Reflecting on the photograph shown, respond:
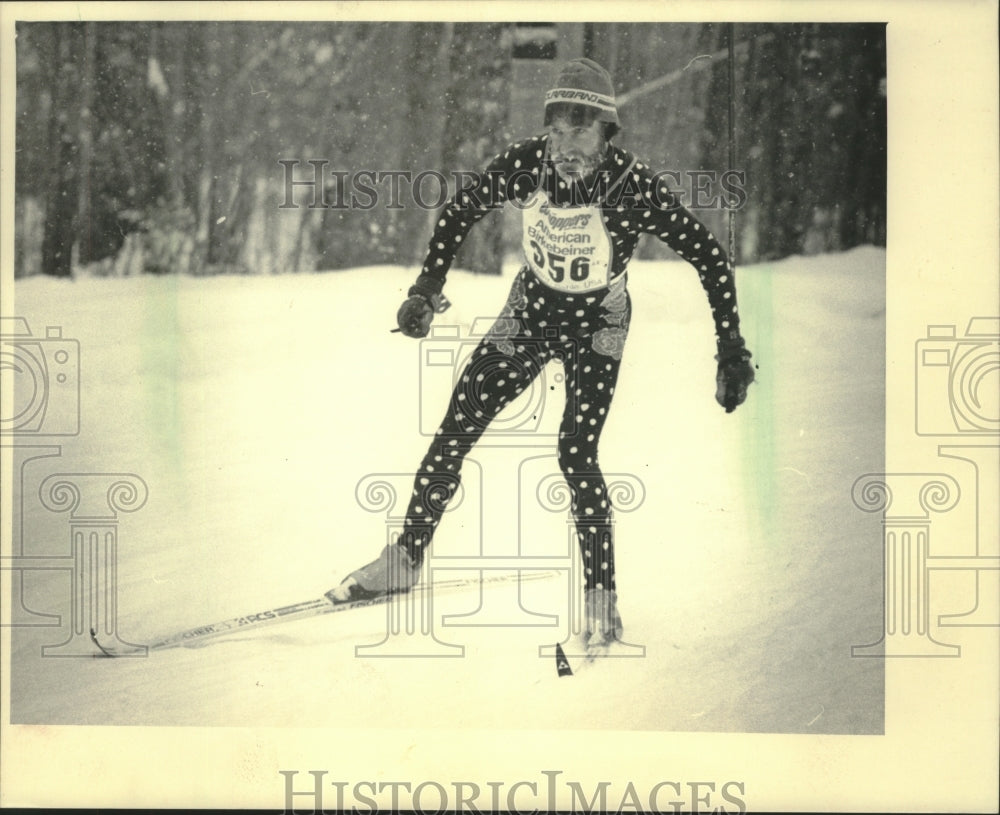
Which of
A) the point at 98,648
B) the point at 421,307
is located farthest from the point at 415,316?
the point at 98,648

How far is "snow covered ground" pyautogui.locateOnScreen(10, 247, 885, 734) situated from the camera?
1.90 meters

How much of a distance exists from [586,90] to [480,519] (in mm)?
909

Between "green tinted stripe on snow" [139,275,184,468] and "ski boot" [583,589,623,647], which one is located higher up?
"green tinted stripe on snow" [139,275,184,468]

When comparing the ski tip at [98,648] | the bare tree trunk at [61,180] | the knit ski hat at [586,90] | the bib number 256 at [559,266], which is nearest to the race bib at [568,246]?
the bib number 256 at [559,266]

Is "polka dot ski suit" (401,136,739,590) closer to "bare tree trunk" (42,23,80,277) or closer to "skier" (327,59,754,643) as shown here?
"skier" (327,59,754,643)

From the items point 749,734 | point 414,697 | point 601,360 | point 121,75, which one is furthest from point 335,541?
point 121,75

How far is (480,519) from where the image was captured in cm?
191

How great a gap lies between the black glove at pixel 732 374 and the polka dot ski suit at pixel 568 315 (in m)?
0.04

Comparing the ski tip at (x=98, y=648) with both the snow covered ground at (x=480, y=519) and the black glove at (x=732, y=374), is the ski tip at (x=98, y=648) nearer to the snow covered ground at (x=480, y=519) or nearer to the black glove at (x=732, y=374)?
the snow covered ground at (x=480, y=519)

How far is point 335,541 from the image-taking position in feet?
6.31

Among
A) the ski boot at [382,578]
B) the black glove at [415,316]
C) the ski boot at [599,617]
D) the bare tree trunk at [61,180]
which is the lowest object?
the ski boot at [599,617]

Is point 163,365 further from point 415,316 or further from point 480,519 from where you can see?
point 480,519

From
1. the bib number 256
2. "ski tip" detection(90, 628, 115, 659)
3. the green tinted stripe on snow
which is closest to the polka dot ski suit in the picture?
the bib number 256

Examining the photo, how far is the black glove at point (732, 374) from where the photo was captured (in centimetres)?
190
